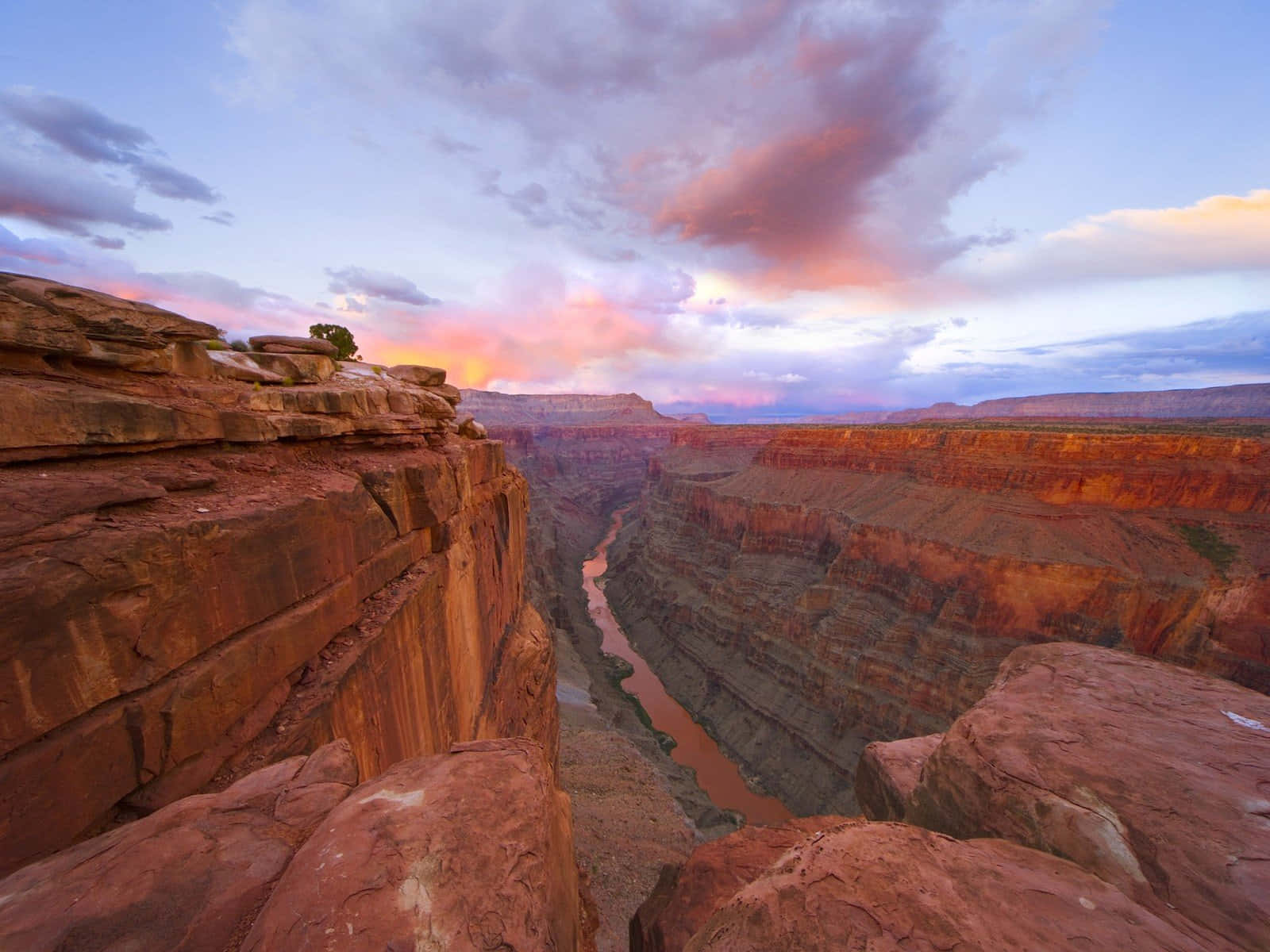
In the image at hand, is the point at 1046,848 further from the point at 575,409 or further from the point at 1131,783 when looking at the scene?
the point at 575,409

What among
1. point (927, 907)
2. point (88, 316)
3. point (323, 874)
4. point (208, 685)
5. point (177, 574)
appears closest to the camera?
point (323, 874)

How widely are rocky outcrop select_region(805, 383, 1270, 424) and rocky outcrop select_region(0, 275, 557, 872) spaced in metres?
95.5

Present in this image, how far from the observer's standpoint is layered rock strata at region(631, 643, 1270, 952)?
307 centimetres

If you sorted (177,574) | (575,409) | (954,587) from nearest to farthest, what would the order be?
(177,574) < (954,587) < (575,409)

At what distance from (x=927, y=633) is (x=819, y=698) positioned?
22.0 ft

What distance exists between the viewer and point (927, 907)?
3.10m

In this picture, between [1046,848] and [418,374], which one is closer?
[1046,848]

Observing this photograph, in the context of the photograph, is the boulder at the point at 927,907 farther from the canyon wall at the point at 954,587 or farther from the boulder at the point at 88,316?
the canyon wall at the point at 954,587

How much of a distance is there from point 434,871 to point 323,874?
59 centimetres

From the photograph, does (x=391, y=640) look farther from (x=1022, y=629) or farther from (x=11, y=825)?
(x=1022, y=629)

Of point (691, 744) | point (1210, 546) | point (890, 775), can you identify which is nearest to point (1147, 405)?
point (1210, 546)

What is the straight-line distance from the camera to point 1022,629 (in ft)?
76.8

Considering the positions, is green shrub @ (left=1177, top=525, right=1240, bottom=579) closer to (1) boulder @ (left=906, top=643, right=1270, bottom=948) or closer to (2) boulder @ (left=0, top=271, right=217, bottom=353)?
(1) boulder @ (left=906, top=643, right=1270, bottom=948)

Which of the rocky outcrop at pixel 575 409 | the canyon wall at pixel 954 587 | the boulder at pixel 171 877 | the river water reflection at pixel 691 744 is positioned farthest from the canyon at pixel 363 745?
the rocky outcrop at pixel 575 409
